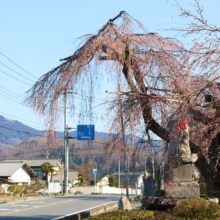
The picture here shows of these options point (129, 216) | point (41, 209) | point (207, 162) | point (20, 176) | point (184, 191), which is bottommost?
point (41, 209)

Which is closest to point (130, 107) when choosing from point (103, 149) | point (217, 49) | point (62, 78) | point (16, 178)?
point (103, 149)

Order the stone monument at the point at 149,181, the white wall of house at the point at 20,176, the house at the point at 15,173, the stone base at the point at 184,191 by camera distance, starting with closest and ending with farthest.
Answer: the stone base at the point at 184,191
the stone monument at the point at 149,181
the house at the point at 15,173
the white wall of house at the point at 20,176

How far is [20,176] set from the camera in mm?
60062

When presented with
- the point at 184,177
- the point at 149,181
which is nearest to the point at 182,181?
the point at 184,177

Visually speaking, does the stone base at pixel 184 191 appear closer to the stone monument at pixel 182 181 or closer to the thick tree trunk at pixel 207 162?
the stone monument at pixel 182 181

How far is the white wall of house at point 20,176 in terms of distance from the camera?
5784cm

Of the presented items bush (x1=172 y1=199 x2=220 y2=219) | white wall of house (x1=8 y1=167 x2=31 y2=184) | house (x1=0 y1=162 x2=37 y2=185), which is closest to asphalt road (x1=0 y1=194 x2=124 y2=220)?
bush (x1=172 y1=199 x2=220 y2=219)

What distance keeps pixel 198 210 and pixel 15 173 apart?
54.1 metres

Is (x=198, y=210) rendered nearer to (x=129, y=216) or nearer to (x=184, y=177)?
(x=184, y=177)

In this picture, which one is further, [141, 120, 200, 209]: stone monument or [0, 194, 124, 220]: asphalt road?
[0, 194, 124, 220]: asphalt road

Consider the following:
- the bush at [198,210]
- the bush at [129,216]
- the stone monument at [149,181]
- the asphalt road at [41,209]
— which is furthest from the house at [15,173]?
the bush at [198,210]

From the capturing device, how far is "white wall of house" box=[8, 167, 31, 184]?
190 ft

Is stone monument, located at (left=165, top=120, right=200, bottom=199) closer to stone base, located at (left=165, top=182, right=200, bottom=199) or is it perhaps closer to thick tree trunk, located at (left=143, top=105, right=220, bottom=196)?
stone base, located at (left=165, top=182, right=200, bottom=199)

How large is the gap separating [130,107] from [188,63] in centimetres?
147
